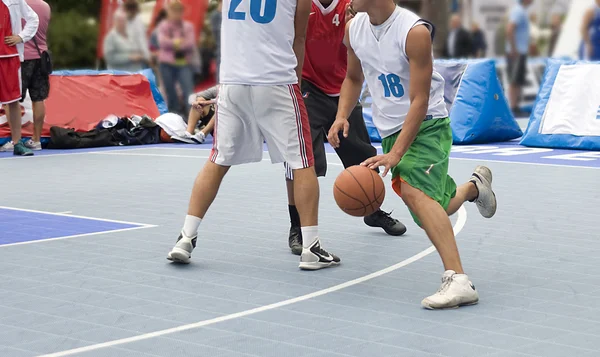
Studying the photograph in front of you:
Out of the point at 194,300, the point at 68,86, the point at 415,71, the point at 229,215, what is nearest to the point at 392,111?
the point at 415,71

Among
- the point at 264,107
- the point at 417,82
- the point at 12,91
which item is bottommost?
the point at 12,91

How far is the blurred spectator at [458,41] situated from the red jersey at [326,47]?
1438 cm

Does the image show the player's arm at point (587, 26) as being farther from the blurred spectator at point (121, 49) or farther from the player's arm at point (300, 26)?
the player's arm at point (300, 26)

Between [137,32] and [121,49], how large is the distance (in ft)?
1.61

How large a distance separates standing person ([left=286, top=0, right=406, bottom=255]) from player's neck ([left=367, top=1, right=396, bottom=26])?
1.51 metres

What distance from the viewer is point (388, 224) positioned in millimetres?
7828

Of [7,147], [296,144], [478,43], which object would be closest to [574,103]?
[478,43]

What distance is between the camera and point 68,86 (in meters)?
16.2

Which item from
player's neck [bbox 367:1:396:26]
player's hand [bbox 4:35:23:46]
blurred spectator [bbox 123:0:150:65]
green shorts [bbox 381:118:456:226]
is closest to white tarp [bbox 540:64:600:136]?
player's hand [bbox 4:35:23:46]

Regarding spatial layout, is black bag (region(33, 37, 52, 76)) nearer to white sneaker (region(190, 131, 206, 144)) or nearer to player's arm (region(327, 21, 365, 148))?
white sneaker (region(190, 131, 206, 144))

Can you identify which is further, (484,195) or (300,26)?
(484,195)

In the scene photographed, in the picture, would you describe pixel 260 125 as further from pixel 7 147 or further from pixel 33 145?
pixel 7 147

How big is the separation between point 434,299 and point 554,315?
0.62 meters

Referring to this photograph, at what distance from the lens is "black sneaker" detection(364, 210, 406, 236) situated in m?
7.80
